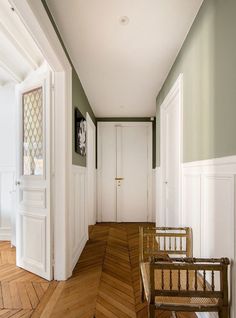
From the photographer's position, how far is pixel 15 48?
2344 millimetres

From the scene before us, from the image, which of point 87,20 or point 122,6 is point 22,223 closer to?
point 87,20

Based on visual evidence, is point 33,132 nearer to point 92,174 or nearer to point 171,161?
point 171,161

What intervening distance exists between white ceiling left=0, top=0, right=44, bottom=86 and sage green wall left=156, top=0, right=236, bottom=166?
1.41 m

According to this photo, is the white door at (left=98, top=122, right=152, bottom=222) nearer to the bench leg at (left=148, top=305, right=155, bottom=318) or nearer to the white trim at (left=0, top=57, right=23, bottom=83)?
the white trim at (left=0, top=57, right=23, bottom=83)

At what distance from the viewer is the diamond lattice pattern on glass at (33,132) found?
257 centimetres

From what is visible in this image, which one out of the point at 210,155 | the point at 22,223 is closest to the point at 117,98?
the point at 22,223

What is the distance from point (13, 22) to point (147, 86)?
1932 millimetres

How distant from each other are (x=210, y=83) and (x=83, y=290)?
78.7 inches

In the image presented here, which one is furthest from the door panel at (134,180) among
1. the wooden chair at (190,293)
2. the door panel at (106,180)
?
the wooden chair at (190,293)

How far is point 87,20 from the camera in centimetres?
195

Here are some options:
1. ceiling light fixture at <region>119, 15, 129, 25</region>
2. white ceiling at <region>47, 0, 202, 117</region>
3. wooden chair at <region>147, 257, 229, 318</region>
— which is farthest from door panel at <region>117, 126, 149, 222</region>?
wooden chair at <region>147, 257, 229, 318</region>

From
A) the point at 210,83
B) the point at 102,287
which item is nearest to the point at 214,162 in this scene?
the point at 210,83

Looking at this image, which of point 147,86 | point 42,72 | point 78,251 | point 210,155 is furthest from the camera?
point 147,86

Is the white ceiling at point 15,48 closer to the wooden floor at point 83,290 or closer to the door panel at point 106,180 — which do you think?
the wooden floor at point 83,290
